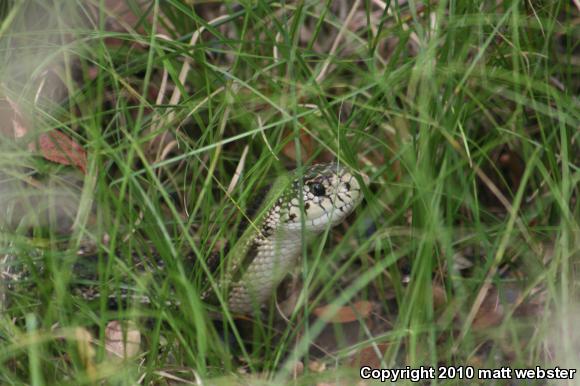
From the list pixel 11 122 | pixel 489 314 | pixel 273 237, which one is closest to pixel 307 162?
pixel 273 237

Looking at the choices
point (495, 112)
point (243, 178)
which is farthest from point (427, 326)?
point (495, 112)

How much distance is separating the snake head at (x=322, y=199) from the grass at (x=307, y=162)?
0.09m

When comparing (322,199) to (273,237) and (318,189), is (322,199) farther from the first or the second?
(273,237)

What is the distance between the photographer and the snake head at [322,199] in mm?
2881

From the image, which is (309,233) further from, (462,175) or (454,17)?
(454,17)

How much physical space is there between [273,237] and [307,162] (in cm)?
42

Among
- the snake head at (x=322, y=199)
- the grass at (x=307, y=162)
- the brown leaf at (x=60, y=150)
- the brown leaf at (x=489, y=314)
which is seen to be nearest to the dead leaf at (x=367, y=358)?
the grass at (x=307, y=162)

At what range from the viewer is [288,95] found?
9.11 feet

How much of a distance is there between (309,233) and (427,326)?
2.35 feet

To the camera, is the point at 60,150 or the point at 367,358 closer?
the point at 367,358

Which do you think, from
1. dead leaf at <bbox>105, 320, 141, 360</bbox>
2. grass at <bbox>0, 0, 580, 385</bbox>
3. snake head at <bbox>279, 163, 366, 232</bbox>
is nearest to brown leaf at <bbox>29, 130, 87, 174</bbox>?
grass at <bbox>0, 0, 580, 385</bbox>

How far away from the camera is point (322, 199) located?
2.90 metres

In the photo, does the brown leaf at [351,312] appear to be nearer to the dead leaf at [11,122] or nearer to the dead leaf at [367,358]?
the dead leaf at [367,358]

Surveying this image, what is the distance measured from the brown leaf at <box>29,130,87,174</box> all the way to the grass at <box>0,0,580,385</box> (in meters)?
0.05
